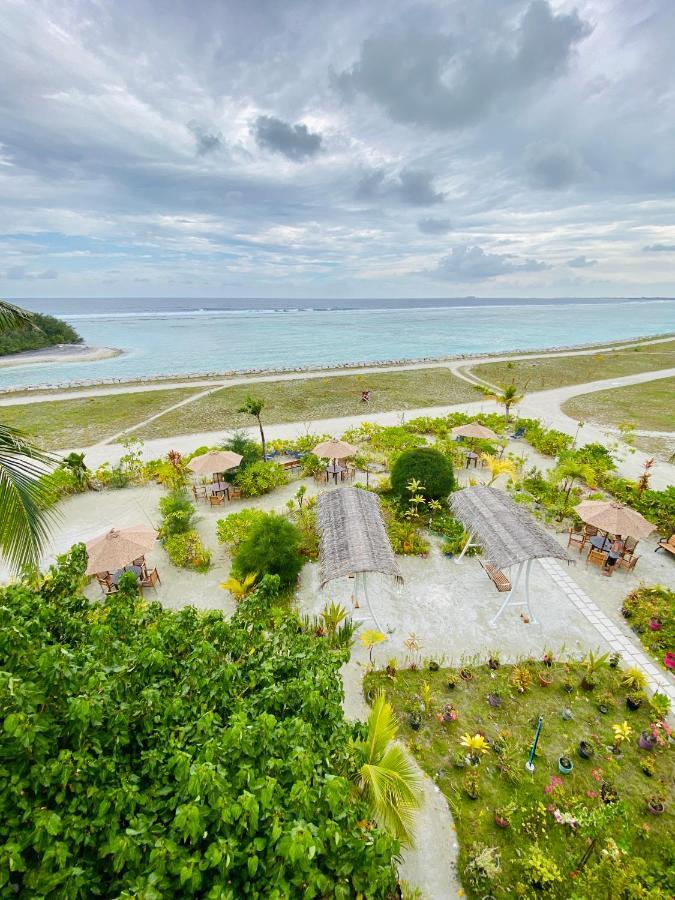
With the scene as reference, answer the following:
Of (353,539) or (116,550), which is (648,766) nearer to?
(353,539)

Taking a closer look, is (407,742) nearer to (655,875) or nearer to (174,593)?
(655,875)

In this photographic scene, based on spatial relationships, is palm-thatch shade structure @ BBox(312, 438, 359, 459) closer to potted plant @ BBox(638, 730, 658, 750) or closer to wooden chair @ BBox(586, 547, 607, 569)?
wooden chair @ BBox(586, 547, 607, 569)

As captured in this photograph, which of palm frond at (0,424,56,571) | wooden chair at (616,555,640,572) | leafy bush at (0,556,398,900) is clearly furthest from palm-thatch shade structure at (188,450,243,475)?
wooden chair at (616,555,640,572)

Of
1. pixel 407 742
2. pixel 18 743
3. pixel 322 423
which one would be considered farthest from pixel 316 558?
pixel 322 423

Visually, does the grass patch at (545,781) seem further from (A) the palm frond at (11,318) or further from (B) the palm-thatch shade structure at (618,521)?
(A) the palm frond at (11,318)

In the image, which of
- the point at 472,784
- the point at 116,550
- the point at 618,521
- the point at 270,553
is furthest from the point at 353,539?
the point at 618,521
